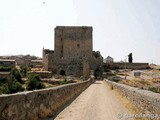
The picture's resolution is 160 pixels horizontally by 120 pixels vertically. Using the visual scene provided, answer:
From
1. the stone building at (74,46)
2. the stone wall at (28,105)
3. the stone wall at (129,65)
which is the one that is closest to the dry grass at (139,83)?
the stone building at (74,46)

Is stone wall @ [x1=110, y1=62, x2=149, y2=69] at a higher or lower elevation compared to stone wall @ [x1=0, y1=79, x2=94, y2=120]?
higher

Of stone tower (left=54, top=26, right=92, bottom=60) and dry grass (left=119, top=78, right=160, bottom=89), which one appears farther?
stone tower (left=54, top=26, right=92, bottom=60)

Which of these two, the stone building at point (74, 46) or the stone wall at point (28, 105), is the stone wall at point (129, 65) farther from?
the stone wall at point (28, 105)

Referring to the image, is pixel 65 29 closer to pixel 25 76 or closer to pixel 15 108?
pixel 25 76

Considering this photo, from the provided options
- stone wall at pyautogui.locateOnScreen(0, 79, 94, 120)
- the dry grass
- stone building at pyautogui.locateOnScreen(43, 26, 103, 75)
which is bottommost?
the dry grass

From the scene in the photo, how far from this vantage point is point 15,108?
6805 mm

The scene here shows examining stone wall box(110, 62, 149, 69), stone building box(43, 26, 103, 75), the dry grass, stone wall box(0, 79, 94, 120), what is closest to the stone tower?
stone building box(43, 26, 103, 75)

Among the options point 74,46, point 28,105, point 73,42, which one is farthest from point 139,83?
point 28,105

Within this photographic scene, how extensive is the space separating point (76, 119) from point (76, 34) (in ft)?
204

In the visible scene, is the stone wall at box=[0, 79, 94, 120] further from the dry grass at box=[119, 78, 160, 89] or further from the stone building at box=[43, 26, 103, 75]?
the stone building at box=[43, 26, 103, 75]

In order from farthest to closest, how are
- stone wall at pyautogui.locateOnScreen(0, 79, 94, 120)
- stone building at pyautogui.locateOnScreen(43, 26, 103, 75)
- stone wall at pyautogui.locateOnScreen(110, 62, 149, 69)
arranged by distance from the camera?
stone wall at pyautogui.locateOnScreen(110, 62, 149, 69) → stone building at pyautogui.locateOnScreen(43, 26, 103, 75) → stone wall at pyautogui.locateOnScreen(0, 79, 94, 120)

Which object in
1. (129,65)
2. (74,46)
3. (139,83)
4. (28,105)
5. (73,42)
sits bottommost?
(139,83)

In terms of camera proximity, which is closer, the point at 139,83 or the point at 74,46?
the point at 139,83

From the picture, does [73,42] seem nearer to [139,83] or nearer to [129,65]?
[129,65]
